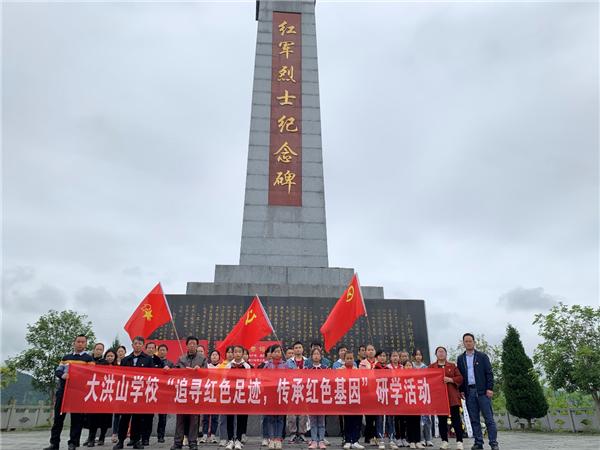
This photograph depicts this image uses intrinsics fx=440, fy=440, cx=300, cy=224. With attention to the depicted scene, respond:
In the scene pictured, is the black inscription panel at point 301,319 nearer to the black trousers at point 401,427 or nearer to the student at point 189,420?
the black trousers at point 401,427

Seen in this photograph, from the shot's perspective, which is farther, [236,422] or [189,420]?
[236,422]

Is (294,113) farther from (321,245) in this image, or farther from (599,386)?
(599,386)

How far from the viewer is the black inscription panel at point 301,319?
970 cm

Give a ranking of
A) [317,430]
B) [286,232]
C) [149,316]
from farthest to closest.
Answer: [286,232], [149,316], [317,430]

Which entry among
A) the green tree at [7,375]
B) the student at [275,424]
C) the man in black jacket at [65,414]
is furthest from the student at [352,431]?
the green tree at [7,375]

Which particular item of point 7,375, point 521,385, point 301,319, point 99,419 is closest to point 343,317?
point 301,319

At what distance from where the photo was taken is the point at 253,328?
7684 mm

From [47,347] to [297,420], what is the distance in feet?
43.4

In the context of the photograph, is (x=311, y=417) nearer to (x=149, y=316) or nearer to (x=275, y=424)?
(x=275, y=424)

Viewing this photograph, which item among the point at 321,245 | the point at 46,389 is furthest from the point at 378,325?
the point at 46,389

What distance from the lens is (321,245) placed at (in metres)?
12.0

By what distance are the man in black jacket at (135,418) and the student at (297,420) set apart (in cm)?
199

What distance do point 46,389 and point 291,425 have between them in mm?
13377

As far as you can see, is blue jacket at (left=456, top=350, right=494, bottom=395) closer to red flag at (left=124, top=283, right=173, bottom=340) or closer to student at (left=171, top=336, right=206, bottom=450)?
student at (left=171, top=336, right=206, bottom=450)
